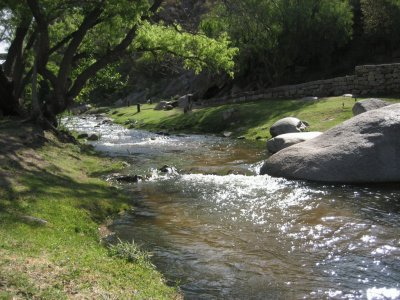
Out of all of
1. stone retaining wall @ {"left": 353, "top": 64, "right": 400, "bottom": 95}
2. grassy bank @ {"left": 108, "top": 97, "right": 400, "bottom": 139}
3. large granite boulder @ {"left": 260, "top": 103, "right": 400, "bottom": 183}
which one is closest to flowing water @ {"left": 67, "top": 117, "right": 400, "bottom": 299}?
large granite boulder @ {"left": 260, "top": 103, "right": 400, "bottom": 183}

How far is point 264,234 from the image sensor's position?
1295cm

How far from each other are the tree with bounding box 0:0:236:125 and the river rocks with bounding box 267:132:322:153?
6319mm

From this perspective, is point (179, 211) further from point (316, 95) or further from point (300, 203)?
point (316, 95)

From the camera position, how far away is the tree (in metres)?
25.0

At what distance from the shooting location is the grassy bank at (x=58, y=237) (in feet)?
27.1

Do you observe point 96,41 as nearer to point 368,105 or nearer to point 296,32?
point 368,105

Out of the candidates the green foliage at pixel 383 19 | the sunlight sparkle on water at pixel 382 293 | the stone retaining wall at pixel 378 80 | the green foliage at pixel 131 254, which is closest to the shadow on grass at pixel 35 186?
the green foliage at pixel 131 254

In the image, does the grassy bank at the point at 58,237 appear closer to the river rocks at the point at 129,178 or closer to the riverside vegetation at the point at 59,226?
the riverside vegetation at the point at 59,226

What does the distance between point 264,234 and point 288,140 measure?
46.8 ft

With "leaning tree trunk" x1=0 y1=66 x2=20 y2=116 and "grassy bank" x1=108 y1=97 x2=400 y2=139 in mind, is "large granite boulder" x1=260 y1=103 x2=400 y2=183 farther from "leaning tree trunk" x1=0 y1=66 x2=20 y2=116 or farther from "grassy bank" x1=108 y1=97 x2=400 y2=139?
"leaning tree trunk" x1=0 y1=66 x2=20 y2=116

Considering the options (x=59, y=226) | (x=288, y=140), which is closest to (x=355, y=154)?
(x=288, y=140)

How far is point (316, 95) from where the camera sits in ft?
164

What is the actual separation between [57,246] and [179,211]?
5.93 metres

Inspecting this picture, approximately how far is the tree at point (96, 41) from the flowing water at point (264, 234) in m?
9.61
